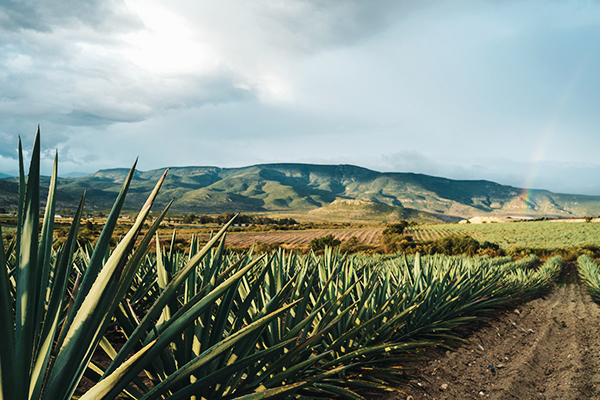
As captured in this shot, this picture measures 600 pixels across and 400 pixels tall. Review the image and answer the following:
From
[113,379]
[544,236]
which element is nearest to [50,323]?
[113,379]

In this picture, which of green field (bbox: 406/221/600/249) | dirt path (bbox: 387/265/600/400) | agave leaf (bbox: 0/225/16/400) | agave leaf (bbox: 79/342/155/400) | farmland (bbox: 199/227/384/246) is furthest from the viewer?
farmland (bbox: 199/227/384/246)

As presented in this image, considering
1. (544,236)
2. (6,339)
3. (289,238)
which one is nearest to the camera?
(6,339)

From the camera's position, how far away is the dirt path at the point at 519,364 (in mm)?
2855

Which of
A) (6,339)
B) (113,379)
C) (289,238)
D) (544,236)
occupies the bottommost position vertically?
(289,238)

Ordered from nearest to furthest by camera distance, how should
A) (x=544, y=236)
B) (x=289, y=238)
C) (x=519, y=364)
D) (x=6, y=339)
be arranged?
1. (x=6, y=339)
2. (x=519, y=364)
3. (x=544, y=236)
4. (x=289, y=238)

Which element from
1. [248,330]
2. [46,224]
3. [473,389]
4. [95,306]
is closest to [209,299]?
[248,330]

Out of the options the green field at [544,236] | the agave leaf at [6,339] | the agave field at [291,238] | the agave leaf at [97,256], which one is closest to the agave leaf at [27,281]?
the agave leaf at [6,339]

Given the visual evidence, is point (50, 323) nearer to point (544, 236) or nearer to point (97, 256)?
point (97, 256)

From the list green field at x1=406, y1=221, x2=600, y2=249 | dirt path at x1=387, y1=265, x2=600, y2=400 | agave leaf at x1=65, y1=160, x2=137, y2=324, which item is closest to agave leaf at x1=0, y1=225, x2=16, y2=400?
agave leaf at x1=65, y1=160, x2=137, y2=324

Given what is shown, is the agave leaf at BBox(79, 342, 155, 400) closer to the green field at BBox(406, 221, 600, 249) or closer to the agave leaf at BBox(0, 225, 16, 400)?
the agave leaf at BBox(0, 225, 16, 400)

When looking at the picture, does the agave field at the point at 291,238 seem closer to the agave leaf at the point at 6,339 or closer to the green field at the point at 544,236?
the green field at the point at 544,236

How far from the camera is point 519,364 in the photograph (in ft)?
11.7

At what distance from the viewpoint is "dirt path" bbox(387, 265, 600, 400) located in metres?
2.86

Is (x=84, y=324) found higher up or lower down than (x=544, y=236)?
higher up
